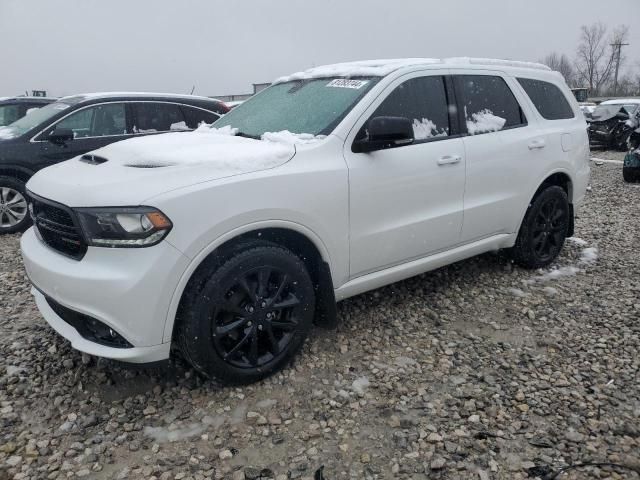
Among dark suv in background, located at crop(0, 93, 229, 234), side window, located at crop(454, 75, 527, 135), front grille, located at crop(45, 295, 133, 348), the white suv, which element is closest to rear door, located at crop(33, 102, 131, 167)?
dark suv in background, located at crop(0, 93, 229, 234)

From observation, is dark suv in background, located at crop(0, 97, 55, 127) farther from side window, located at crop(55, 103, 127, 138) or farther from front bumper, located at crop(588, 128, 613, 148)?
front bumper, located at crop(588, 128, 613, 148)

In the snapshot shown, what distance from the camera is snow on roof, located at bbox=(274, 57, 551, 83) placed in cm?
349

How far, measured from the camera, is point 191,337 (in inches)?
101

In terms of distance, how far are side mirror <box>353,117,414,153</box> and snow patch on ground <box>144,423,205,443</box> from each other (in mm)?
1759

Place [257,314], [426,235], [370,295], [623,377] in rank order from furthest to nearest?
[370,295], [426,235], [623,377], [257,314]

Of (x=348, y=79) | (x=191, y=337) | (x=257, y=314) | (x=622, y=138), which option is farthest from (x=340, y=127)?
(x=622, y=138)

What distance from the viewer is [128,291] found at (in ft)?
7.79

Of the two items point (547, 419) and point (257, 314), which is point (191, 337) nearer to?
point (257, 314)

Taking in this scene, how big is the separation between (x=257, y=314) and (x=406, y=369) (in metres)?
0.98

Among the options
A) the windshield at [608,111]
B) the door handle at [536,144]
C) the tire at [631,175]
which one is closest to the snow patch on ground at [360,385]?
the door handle at [536,144]

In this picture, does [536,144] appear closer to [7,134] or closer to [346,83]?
[346,83]

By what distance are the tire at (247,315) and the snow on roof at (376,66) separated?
1.46 m

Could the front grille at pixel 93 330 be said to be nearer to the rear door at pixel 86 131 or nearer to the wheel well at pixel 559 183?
the wheel well at pixel 559 183

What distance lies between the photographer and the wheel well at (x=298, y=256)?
259 cm
